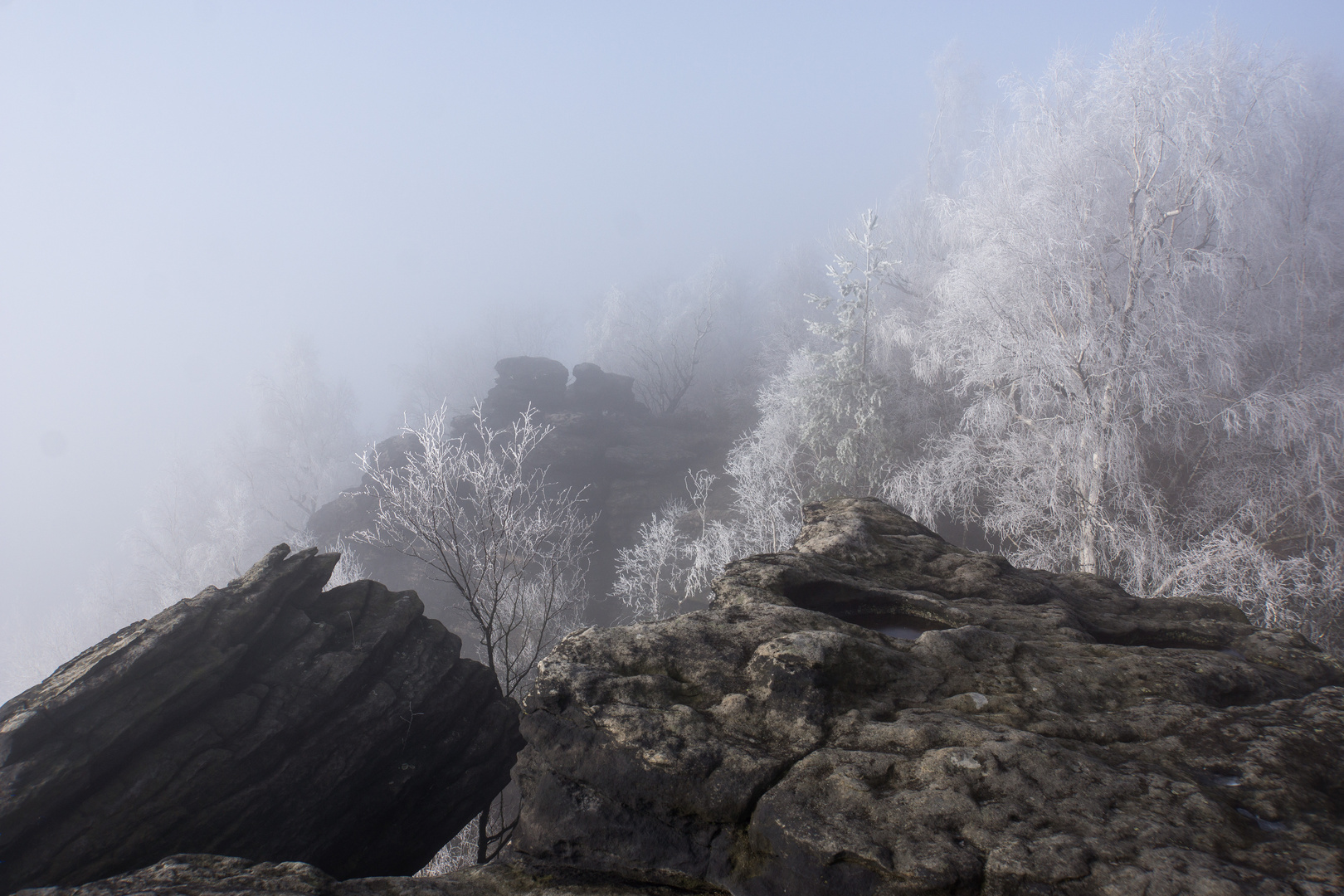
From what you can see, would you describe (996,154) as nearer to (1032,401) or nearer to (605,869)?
(1032,401)

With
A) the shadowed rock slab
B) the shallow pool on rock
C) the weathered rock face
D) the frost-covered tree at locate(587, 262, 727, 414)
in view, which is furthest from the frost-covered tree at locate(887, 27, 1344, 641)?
the frost-covered tree at locate(587, 262, 727, 414)

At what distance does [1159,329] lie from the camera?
1198 cm

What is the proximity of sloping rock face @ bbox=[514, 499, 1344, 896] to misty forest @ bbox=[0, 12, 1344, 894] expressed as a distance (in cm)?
3

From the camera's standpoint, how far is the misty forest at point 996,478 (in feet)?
11.6

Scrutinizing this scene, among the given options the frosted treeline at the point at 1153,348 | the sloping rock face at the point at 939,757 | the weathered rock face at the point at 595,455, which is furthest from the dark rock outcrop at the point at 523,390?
the sloping rock face at the point at 939,757

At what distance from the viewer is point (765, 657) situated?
12.3 feet

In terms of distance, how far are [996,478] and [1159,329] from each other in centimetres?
450

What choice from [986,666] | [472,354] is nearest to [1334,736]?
[986,666]

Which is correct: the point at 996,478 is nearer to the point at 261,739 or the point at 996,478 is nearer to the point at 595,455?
the point at 261,739

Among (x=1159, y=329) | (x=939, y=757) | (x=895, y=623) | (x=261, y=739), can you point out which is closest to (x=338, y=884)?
(x=939, y=757)

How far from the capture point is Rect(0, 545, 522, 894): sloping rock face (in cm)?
458

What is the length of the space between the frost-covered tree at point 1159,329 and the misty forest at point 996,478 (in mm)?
81

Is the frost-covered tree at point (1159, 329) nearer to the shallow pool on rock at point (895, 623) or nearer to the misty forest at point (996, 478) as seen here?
the misty forest at point (996, 478)

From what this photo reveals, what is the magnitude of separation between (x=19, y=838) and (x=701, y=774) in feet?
17.7
